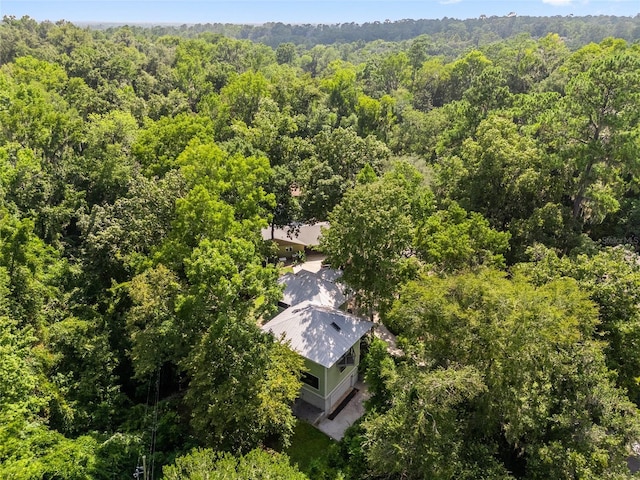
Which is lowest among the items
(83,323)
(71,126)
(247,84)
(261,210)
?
(83,323)

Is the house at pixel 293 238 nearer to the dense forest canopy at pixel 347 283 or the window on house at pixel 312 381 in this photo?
the dense forest canopy at pixel 347 283

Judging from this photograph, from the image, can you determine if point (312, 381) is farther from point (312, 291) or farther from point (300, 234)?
point (300, 234)

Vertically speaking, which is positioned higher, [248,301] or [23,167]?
[23,167]

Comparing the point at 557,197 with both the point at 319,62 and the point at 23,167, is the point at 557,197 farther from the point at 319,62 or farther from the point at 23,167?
the point at 319,62

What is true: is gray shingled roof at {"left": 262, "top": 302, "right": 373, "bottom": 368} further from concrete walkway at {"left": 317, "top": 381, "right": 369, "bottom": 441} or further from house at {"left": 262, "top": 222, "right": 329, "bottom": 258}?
house at {"left": 262, "top": 222, "right": 329, "bottom": 258}

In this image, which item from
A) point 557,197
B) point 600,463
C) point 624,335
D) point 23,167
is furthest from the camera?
point 23,167

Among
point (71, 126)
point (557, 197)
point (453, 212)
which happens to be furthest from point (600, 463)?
point (71, 126)

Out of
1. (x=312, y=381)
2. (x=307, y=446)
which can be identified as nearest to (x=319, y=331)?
(x=312, y=381)

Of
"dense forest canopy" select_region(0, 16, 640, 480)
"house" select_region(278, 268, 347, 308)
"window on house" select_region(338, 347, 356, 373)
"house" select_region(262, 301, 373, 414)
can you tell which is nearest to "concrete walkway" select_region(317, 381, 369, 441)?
"house" select_region(262, 301, 373, 414)
